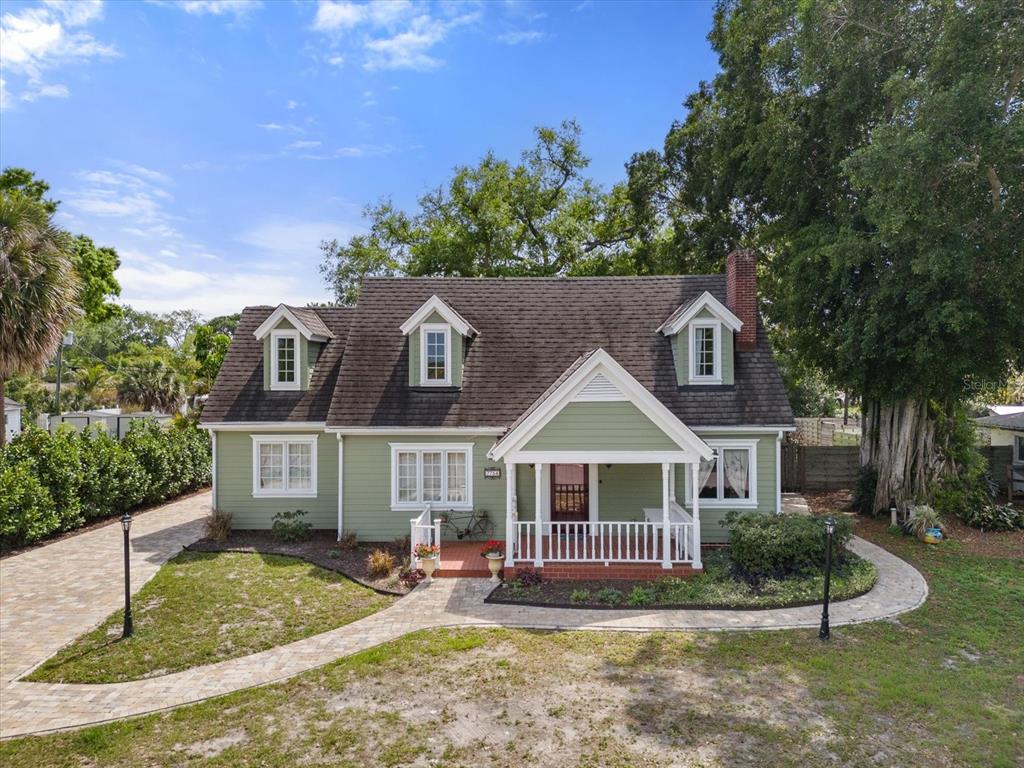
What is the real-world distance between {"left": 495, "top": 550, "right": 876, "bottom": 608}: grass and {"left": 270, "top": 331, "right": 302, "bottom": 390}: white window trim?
31.6 feet

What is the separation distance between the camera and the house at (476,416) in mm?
15633

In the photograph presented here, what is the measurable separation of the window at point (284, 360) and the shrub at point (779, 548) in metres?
13.4

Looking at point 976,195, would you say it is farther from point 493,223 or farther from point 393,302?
point 493,223

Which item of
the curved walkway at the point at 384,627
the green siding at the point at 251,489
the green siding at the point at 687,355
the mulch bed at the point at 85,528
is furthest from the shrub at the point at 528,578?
the mulch bed at the point at 85,528

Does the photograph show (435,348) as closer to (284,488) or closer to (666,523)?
(284,488)

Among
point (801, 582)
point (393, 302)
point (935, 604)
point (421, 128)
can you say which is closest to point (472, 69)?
point (421, 128)

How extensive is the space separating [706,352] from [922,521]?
807 cm

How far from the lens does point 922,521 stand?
16.6m

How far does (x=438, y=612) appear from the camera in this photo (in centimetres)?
1098

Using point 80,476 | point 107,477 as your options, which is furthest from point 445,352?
point 107,477

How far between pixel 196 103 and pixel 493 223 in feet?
69.2

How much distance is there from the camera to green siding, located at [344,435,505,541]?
1581 centimetres

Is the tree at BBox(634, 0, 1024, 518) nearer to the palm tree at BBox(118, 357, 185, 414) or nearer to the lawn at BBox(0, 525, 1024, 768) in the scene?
the lawn at BBox(0, 525, 1024, 768)

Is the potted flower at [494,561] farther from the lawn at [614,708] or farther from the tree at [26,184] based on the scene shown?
the tree at [26,184]
